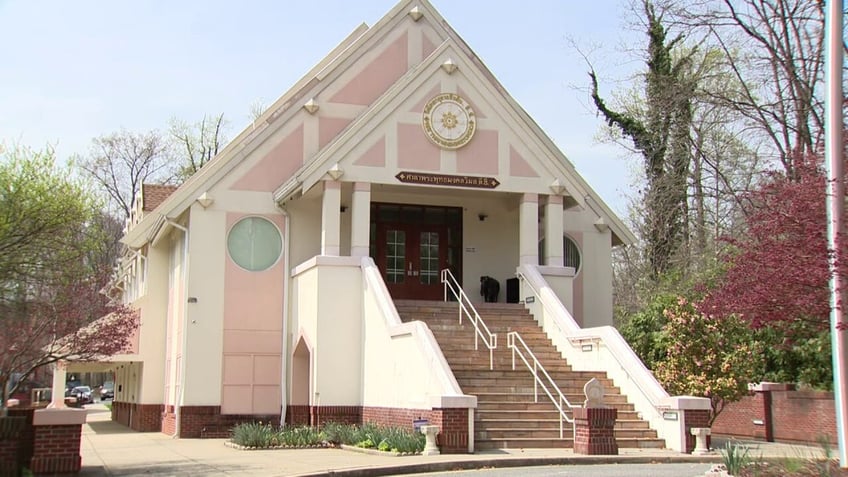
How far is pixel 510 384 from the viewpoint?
20.1 metres

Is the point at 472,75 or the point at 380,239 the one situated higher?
the point at 472,75

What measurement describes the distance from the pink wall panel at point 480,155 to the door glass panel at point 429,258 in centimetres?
325

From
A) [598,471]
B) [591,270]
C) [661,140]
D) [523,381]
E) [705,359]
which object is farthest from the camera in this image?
[661,140]

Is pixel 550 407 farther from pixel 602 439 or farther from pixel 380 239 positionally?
pixel 380 239

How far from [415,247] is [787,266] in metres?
15.2

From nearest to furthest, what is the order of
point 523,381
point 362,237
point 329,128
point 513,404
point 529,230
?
point 513,404 → point 523,381 → point 362,237 → point 529,230 → point 329,128

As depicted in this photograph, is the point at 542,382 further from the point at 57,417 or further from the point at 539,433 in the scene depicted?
the point at 57,417

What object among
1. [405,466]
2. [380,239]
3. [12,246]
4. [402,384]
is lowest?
[405,466]

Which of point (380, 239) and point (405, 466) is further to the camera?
point (380, 239)

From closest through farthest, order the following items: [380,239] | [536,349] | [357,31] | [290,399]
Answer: [536,349], [290,399], [380,239], [357,31]

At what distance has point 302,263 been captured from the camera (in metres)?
24.7

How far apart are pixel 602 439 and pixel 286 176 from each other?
11.8 metres

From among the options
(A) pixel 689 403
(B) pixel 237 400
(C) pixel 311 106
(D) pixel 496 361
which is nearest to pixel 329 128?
(C) pixel 311 106

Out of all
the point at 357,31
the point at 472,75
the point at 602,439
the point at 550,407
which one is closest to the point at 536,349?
the point at 550,407
